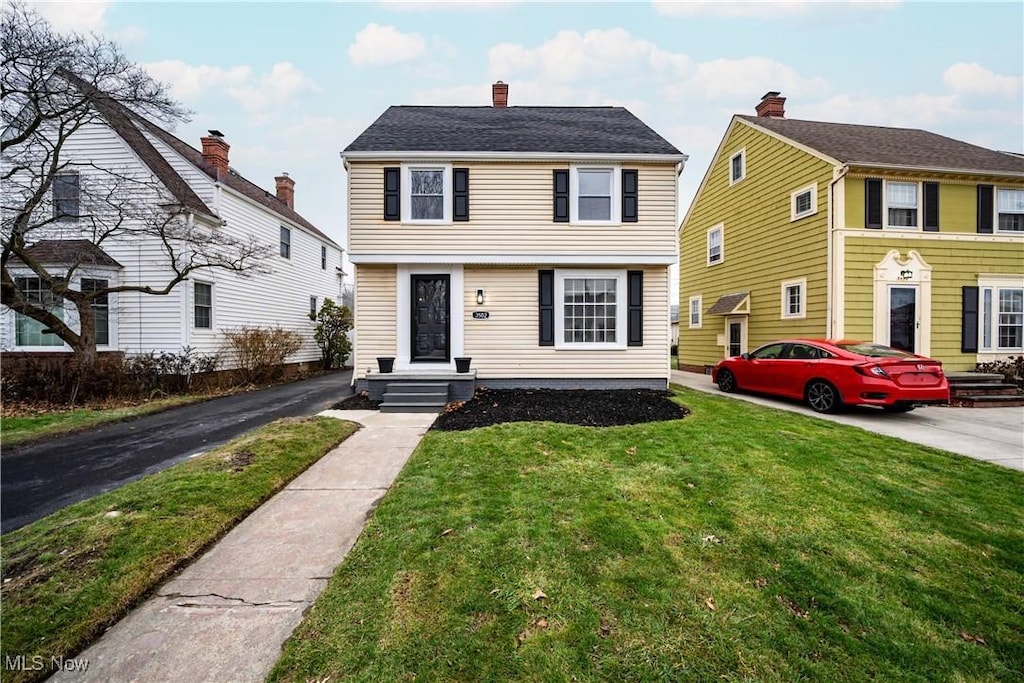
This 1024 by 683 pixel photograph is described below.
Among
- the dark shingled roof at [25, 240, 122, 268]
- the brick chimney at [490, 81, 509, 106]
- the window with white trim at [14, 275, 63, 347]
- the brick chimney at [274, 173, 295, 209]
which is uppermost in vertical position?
the brick chimney at [490, 81, 509, 106]

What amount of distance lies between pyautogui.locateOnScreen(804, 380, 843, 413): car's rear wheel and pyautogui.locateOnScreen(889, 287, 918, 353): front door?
173 inches

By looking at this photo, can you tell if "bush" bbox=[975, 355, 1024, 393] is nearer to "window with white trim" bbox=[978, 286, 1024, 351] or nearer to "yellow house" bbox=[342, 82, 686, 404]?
"window with white trim" bbox=[978, 286, 1024, 351]

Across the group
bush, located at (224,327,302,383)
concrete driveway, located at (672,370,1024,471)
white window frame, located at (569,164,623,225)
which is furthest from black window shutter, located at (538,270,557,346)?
bush, located at (224,327,302,383)

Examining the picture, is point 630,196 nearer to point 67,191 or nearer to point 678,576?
point 678,576

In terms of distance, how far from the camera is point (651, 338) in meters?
9.71

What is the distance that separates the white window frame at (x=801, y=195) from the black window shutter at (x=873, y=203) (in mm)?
1082

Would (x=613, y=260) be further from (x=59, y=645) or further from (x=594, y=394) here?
(x=59, y=645)

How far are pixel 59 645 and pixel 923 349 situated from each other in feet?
51.7

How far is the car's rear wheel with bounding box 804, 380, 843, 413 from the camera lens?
784 cm

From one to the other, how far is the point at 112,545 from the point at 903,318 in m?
15.5

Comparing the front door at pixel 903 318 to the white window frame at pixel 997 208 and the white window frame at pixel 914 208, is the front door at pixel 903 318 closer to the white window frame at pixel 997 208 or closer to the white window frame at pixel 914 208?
the white window frame at pixel 914 208

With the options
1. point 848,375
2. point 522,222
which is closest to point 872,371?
point 848,375

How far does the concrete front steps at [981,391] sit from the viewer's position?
353 inches

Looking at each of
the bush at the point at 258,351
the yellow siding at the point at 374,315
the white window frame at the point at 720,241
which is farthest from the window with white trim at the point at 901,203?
the bush at the point at 258,351
